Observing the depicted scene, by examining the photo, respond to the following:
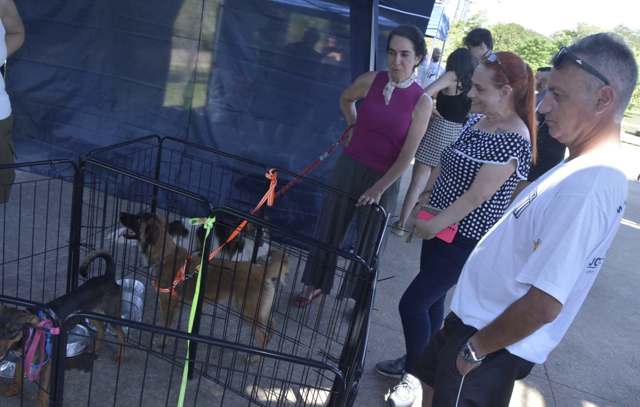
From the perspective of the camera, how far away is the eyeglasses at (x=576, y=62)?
142 cm

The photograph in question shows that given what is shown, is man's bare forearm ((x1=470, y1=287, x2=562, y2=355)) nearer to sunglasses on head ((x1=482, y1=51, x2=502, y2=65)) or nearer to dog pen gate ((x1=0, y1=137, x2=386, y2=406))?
dog pen gate ((x1=0, y1=137, x2=386, y2=406))

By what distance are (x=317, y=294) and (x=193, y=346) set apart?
143 centimetres

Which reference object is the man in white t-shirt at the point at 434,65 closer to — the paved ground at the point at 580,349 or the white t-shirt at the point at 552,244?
the paved ground at the point at 580,349

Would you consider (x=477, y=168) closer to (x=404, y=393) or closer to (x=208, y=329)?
(x=404, y=393)

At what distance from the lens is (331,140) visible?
499cm

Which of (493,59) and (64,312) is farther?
(64,312)

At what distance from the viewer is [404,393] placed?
2957mm

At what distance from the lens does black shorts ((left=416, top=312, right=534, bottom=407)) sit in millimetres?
1746

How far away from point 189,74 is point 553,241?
443 cm

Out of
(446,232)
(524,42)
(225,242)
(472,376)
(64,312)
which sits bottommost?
(64,312)

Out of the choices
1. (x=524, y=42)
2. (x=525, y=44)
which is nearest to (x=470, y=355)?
(x=525, y=44)

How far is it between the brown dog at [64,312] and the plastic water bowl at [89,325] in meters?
0.07

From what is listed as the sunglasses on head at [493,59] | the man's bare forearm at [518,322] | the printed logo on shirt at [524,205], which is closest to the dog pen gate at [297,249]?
the man's bare forearm at [518,322]

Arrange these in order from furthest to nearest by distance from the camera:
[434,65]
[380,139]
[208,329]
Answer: [434,65], [208,329], [380,139]
